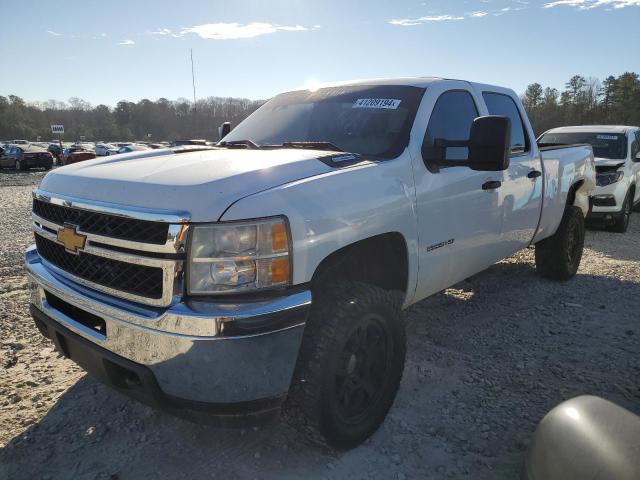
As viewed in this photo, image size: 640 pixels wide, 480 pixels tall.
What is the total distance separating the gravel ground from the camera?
2.38 m

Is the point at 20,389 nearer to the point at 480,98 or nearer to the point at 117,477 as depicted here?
the point at 117,477

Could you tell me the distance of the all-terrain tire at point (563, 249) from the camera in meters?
5.11

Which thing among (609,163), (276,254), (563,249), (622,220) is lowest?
(622,220)

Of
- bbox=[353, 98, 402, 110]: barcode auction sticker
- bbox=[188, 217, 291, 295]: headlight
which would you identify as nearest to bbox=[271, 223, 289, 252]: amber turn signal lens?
bbox=[188, 217, 291, 295]: headlight

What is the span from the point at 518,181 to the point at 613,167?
18.5 feet

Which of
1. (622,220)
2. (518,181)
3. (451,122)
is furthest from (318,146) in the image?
(622,220)

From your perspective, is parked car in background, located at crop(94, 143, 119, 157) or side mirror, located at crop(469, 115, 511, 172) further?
parked car in background, located at crop(94, 143, 119, 157)

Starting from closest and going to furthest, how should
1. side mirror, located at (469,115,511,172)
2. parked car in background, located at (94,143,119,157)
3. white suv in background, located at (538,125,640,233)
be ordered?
side mirror, located at (469,115,511,172) → white suv in background, located at (538,125,640,233) → parked car in background, located at (94,143,119,157)

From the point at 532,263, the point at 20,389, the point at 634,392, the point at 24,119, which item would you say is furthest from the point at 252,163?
the point at 24,119

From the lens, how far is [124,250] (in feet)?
6.79

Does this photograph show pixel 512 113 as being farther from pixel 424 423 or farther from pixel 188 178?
pixel 188 178

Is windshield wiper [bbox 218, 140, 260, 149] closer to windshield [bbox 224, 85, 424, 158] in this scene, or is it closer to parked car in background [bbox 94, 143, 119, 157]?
windshield [bbox 224, 85, 424, 158]

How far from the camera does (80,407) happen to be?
9.39 ft

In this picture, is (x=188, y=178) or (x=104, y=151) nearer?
(x=188, y=178)
